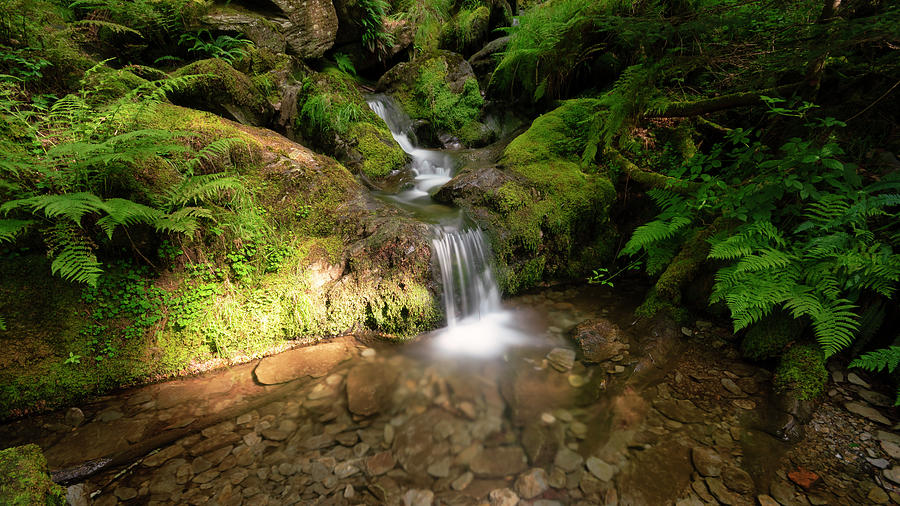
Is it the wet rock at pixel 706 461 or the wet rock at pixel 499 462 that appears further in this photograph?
the wet rock at pixel 499 462

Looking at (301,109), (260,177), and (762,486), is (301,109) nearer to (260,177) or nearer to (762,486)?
(260,177)

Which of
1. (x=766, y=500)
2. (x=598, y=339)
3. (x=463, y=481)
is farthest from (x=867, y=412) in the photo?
(x=463, y=481)

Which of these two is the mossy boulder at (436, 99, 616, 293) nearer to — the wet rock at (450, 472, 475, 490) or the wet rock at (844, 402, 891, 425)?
the wet rock at (450, 472, 475, 490)

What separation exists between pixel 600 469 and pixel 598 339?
1.38 meters

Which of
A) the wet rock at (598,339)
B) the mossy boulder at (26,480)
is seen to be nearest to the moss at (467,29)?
the wet rock at (598,339)

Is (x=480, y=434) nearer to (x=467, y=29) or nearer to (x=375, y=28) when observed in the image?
(x=375, y=28)

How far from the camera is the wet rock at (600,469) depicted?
7.02 feet

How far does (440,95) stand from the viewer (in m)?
7.77

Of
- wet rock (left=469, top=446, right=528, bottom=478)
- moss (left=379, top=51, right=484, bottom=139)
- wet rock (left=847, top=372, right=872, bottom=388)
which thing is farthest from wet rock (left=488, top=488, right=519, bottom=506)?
moss (left=379, top=51, right=484, bottom=139)

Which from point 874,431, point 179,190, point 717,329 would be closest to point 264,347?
point 179,190

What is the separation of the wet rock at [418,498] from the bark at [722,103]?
442 centimetres

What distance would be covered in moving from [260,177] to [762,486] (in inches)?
199

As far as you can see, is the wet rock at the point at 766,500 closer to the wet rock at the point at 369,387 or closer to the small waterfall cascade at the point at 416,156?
the wet rock at the point at 369,387

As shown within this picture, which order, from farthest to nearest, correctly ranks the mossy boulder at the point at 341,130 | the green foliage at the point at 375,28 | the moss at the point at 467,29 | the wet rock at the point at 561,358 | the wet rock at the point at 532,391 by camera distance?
the moss at the point at 467,29, the green foliage at the point at 375,28, the mossy boulder at the point at 341,130, the wet rock at the point at 561,358, the wet rock at the point at 532,391
